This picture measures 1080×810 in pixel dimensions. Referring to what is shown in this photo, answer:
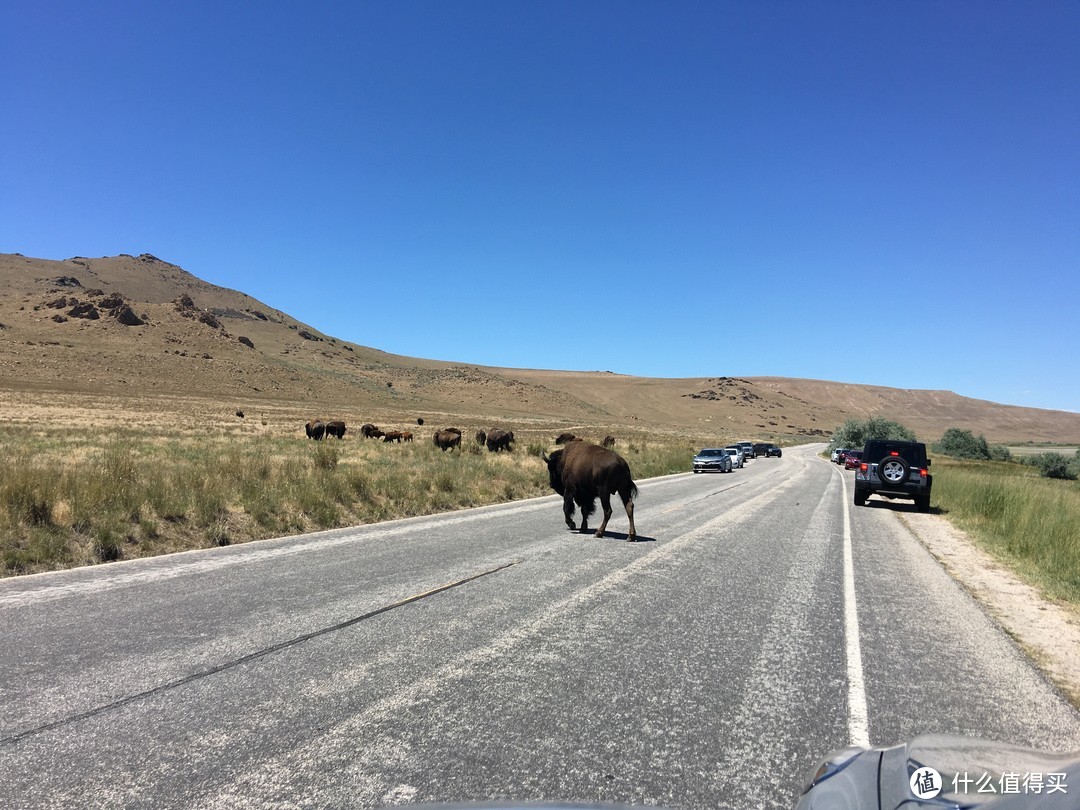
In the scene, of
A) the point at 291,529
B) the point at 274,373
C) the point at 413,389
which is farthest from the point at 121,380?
the point at 291,529

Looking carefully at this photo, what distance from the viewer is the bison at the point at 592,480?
38.5 feet

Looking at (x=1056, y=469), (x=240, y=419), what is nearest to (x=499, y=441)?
(x=240, y=419)

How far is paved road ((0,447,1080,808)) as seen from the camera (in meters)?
3.45

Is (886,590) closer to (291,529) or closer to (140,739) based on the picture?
(140,739)

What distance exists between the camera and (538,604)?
6.87m

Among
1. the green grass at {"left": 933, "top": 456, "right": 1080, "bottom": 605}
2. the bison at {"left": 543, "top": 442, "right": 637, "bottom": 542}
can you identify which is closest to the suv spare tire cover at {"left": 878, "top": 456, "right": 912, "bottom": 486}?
the green grass at {"left": 933, "top": 456, "right": 1080, "bottom": 605}

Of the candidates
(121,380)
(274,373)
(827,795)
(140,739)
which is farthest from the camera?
(274,373)

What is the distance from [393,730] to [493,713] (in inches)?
25.4

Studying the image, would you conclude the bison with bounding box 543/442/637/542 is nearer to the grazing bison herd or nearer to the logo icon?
the grazing bison herd

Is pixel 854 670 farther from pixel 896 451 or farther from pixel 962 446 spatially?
pixel 962 446

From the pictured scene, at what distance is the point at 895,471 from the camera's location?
2014 centimetres

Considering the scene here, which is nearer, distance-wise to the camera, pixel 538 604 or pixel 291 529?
pixel 538 604

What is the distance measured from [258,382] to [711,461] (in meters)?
78.4

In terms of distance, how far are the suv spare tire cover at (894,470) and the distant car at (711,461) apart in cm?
1689
